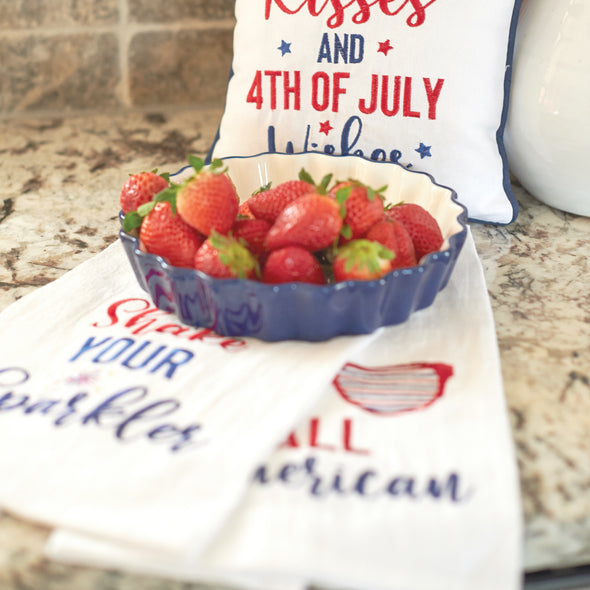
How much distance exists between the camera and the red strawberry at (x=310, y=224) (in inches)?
22.9

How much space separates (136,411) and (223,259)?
142 mm

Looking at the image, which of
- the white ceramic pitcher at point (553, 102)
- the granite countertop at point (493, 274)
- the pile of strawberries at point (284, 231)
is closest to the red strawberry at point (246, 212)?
the pile of strawberries at point (284, 231)

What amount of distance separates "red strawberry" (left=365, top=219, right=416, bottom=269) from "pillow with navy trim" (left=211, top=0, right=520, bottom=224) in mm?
227

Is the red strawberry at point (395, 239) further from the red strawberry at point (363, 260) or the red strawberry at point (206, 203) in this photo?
the red strawberry at point (206, 203)

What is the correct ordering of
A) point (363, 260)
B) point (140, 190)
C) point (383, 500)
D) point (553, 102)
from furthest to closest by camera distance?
point (553, 102), point (140, 190), point (363, 260), point (383, 500)

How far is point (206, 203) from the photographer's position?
1.99 feet

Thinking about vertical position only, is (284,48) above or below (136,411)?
above

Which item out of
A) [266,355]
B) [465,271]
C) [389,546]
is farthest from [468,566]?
[465,271]

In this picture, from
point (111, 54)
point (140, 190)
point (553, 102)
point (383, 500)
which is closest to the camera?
point (383, 500)

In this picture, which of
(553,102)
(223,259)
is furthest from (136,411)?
(553,102)

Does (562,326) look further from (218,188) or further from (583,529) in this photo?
(218,188)

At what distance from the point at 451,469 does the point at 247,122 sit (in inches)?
21.6

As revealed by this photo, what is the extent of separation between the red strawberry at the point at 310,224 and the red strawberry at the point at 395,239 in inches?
1.5

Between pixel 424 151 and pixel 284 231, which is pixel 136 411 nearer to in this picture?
pixel 284 231
